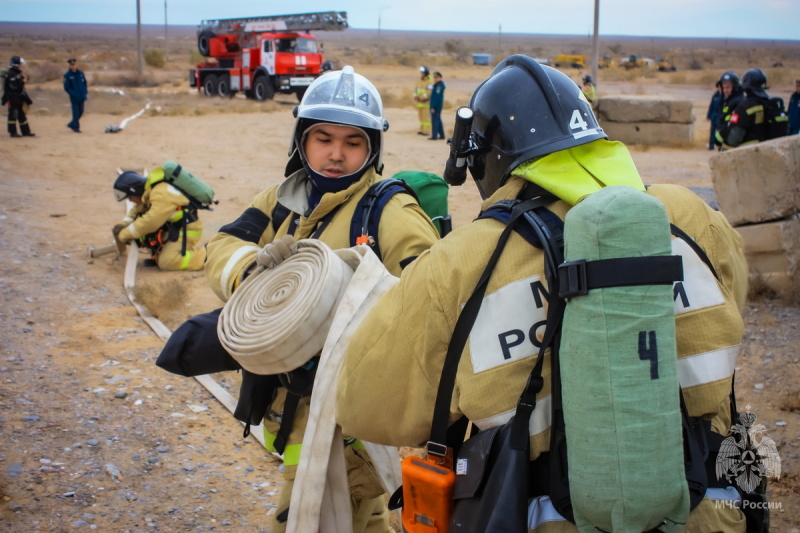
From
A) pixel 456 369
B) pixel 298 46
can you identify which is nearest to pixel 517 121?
pixel 456 369

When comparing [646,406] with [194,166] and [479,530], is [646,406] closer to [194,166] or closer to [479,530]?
[479,530]

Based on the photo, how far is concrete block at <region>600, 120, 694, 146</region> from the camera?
17.6 m

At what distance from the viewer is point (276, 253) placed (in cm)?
259

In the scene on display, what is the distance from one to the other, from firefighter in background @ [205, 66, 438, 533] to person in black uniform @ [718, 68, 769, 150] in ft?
26.9

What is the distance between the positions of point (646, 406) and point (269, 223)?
194 centimetres

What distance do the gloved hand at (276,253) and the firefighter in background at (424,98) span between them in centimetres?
1664

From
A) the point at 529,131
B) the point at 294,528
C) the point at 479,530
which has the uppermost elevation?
the point at 529,131

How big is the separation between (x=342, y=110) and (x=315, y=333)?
3.36ft

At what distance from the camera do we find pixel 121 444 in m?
4.33

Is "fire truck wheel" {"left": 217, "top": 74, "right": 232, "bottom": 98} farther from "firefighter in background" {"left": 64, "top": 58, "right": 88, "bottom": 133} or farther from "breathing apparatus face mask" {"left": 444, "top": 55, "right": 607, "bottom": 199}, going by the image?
"breathing apparatus face mask" {"left": 444, "top": 55, "right": 607, "bottom": 199}

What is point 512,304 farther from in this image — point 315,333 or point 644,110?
point 644,110

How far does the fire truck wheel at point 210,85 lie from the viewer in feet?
105

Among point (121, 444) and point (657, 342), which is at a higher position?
point (657, 342)

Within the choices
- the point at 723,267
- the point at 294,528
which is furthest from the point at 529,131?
the point at 294,528
